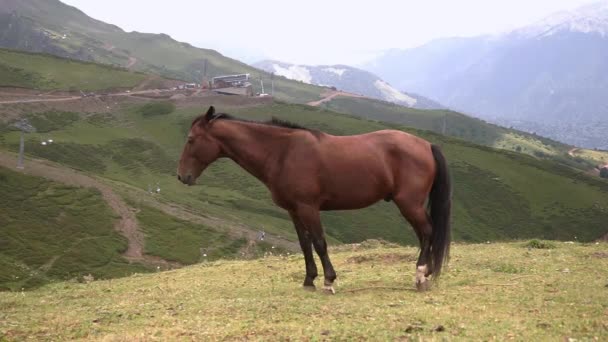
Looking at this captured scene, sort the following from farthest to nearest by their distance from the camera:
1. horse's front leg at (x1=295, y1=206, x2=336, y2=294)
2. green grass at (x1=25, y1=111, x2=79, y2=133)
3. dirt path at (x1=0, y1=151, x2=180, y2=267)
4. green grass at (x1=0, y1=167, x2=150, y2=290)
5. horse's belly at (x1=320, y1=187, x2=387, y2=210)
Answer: green grass at (x1=25, y1=111, x2=79, y2=133) → dirt path at (x1=0, y1=151, x2=180, y2=267) → green grass at (x1=0, y1=167, x2=150, y2=290) → horse's belly at (x1=320, y1=187, x2=387, y2=210) → horse's front leg at (x1=295, y1=206, x2=336, y2=294)

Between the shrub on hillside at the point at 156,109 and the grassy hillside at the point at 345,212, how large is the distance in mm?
1454

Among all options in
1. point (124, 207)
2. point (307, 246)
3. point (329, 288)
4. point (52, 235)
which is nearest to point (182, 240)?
point (124, 207)

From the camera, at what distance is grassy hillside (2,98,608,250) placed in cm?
8362

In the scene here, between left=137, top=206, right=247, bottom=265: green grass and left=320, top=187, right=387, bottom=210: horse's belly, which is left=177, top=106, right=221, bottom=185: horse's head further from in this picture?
left=137, top=206, right=247, bottom=265: green grass

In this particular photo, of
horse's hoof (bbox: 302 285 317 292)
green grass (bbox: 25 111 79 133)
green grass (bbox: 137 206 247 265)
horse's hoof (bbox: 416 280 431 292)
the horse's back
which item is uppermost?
the horse's back

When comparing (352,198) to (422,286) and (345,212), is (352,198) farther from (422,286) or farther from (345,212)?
(345,212)

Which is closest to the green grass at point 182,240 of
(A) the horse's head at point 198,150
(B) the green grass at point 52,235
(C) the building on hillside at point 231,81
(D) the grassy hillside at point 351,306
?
(B) the green grass at point 52,235

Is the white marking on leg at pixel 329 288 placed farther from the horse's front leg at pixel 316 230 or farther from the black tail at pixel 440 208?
the black tail at pixel 440 208

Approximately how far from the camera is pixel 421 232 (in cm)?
1155


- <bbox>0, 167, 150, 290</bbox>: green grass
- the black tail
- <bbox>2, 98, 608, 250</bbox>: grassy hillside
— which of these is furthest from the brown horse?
<bbox>2, 98, 608, 250</bbox>: grassy hillside

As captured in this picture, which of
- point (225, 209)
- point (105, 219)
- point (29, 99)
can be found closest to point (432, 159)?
point (105, 219)

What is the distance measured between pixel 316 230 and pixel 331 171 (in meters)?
1.32

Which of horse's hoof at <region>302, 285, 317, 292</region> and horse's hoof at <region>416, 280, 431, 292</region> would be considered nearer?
horse's hoof at <region>416, 280, 431, 292</region>

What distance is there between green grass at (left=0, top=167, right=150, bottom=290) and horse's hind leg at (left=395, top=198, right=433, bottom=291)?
38.3 metres
